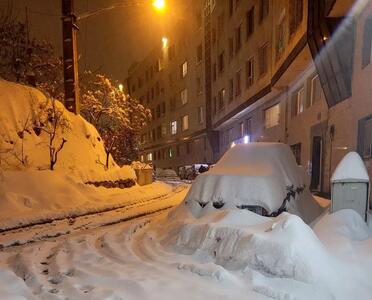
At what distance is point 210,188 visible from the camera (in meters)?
6.75

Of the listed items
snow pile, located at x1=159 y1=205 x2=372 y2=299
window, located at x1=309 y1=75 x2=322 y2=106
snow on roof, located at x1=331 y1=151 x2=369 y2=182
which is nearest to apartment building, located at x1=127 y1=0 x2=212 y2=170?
window, located at x1=309 y1=75 x2=322 y2=106

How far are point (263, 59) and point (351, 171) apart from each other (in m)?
16.6

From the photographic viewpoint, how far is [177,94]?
44969mm

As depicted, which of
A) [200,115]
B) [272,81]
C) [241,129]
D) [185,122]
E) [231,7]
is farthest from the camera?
[185,122]

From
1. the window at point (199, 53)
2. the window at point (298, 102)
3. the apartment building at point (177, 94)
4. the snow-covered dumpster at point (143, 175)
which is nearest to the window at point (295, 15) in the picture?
the window at point (298, 102)

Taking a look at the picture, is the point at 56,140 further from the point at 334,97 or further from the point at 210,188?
the point at 334,97

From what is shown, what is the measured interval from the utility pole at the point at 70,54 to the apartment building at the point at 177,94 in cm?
2042

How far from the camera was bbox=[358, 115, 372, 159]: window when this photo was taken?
9.77 meters

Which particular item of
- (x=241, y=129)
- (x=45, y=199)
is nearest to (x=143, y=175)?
(x=241, y=129)

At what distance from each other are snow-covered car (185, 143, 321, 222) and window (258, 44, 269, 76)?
14.3 meters

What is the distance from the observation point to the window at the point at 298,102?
15906mm

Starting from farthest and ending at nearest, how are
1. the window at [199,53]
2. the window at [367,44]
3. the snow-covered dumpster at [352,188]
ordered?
1. the window at [199,53]
2. the window at [367,44]
3. the snow-covered dumpster at [352,188]

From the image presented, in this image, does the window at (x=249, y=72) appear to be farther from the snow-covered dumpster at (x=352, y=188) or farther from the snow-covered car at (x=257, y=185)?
the snow-covered dumpster at (x=352, y=188)

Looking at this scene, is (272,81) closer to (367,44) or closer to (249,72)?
(249,72)
